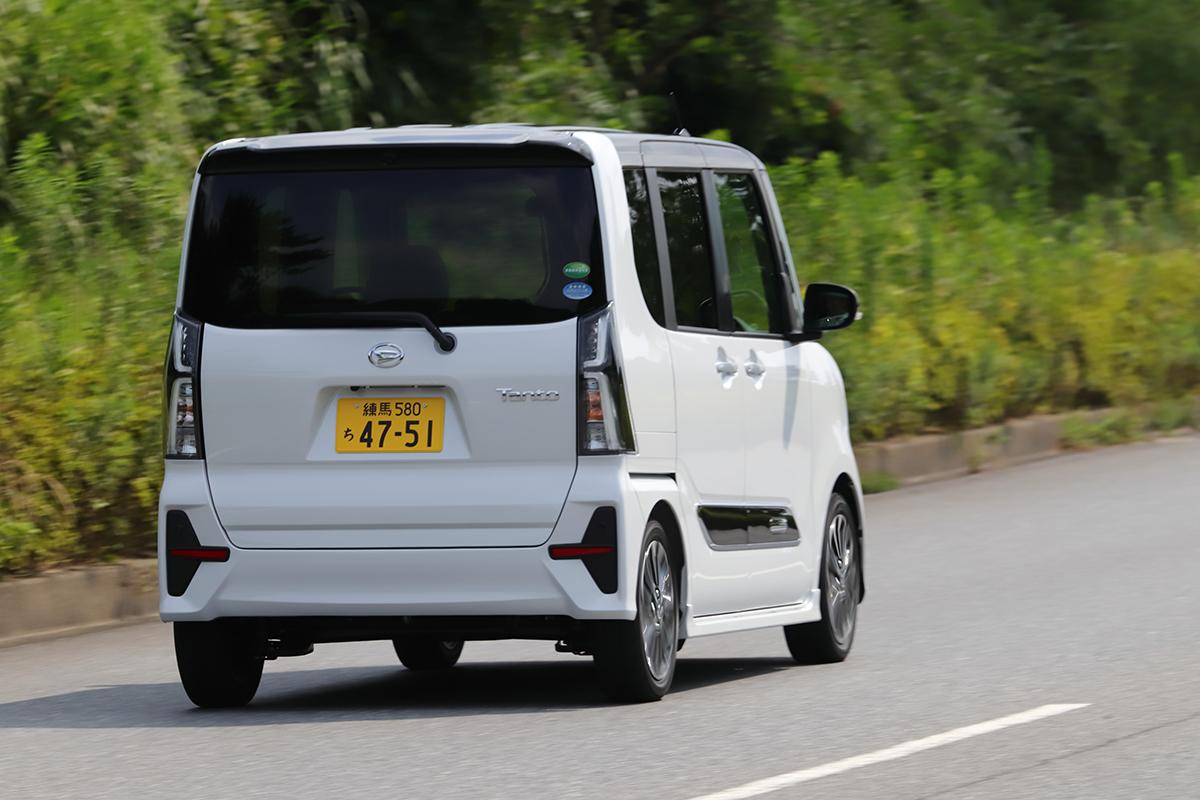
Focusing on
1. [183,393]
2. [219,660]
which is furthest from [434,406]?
[219,660]

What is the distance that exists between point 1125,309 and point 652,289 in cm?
1358

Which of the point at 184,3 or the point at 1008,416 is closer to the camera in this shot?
A: the point at 184,3

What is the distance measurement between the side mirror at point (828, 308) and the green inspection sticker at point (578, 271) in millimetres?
1770

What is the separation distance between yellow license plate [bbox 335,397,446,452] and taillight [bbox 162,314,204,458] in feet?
1.67

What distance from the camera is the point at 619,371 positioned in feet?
24.6

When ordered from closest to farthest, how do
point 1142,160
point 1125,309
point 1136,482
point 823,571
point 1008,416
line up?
1. point 823,571
2. point 1136,482
3. point 1008,416
4. point 1125,309
5. point 1142,160

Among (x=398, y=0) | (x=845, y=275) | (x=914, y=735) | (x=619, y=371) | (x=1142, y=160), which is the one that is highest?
(x=619, y=371)

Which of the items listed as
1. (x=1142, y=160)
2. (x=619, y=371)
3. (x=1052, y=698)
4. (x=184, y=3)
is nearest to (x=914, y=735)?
(x=1052, y=698)

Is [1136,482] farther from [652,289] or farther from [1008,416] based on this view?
[652,289]

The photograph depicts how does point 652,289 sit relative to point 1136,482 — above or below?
above

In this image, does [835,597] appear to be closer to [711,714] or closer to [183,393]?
[711,714]

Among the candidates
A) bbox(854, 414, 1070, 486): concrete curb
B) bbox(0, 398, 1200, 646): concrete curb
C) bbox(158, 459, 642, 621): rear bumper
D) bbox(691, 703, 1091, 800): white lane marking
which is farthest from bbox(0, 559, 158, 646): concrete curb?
bbox(854, 414, 1070, 486): concrete curb

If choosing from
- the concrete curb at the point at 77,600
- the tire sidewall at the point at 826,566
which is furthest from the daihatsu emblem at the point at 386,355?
the concrete curb at the point at 77,600

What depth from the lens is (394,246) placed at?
7.75 metres
